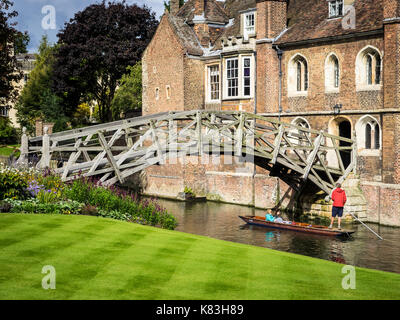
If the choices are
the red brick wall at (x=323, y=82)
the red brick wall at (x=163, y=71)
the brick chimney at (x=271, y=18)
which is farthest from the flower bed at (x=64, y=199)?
the red brick wall at (x=163, y=71)

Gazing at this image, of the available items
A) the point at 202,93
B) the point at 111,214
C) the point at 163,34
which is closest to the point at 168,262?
the point at 111,214

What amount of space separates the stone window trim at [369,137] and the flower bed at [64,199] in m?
12.1

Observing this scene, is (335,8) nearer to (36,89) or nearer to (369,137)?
(369,137)

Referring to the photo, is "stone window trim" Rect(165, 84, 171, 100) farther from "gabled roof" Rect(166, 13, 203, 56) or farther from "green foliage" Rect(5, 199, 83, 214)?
"green foliage" Rect(5, 199, 83, 214)

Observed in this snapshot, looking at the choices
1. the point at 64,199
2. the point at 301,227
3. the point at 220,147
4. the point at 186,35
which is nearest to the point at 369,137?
the point at 301,227

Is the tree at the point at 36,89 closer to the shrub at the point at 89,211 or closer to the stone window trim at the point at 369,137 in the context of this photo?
the stone window trim at the point at 369,137

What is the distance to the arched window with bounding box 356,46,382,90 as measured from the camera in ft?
87.8

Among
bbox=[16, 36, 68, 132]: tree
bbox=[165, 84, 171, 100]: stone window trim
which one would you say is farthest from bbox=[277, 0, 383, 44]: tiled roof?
bbox=[16, 36, 68, 132]: tree

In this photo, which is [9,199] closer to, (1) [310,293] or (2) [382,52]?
(1) [310,293]

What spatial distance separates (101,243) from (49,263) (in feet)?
6.18

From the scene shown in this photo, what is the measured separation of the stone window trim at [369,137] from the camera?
2661cm

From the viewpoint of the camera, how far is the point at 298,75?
31359 millimetres

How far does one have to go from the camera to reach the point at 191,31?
38.3m

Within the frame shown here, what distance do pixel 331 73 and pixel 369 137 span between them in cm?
418
